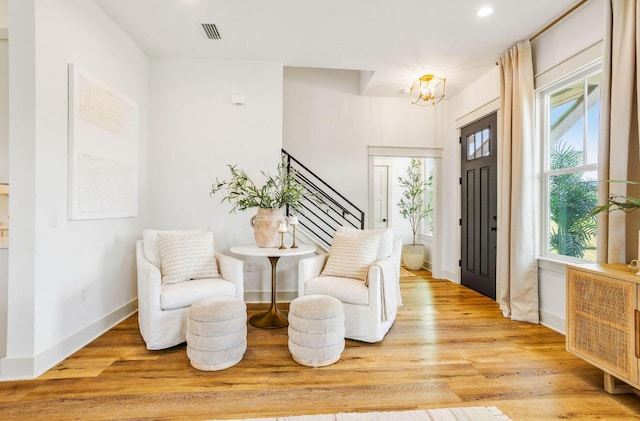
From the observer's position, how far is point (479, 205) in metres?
4.25

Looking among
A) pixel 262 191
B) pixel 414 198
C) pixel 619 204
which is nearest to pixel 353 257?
pixel 262 191

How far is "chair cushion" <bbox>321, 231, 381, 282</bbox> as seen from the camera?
2920 millimetres

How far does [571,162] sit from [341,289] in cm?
243

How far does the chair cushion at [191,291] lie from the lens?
98.0 inches

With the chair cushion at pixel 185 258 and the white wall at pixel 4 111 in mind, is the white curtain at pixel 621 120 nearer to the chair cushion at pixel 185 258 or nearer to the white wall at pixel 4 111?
the chair cushion at pixel 185 258

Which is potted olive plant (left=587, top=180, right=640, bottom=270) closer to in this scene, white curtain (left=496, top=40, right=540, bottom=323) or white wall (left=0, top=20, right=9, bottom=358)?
white curtain (left=496, top=40, right=540, bottom=323)

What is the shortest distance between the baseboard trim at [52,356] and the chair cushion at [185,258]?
2.31 ft

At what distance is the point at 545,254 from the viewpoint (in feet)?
10.7

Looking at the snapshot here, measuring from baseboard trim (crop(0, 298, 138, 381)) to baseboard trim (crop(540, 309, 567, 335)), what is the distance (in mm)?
4033

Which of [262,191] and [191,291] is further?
[262,191]

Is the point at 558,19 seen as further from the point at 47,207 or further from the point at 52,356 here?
the point at 52,356

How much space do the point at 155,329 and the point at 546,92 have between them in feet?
13.5

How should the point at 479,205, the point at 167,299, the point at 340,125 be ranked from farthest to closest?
the point at 340,125 → the point at 479,205 → the point at 167,299

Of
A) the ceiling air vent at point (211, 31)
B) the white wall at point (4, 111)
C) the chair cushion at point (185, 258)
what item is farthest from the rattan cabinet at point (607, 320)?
the white wall at point (4, 111)
